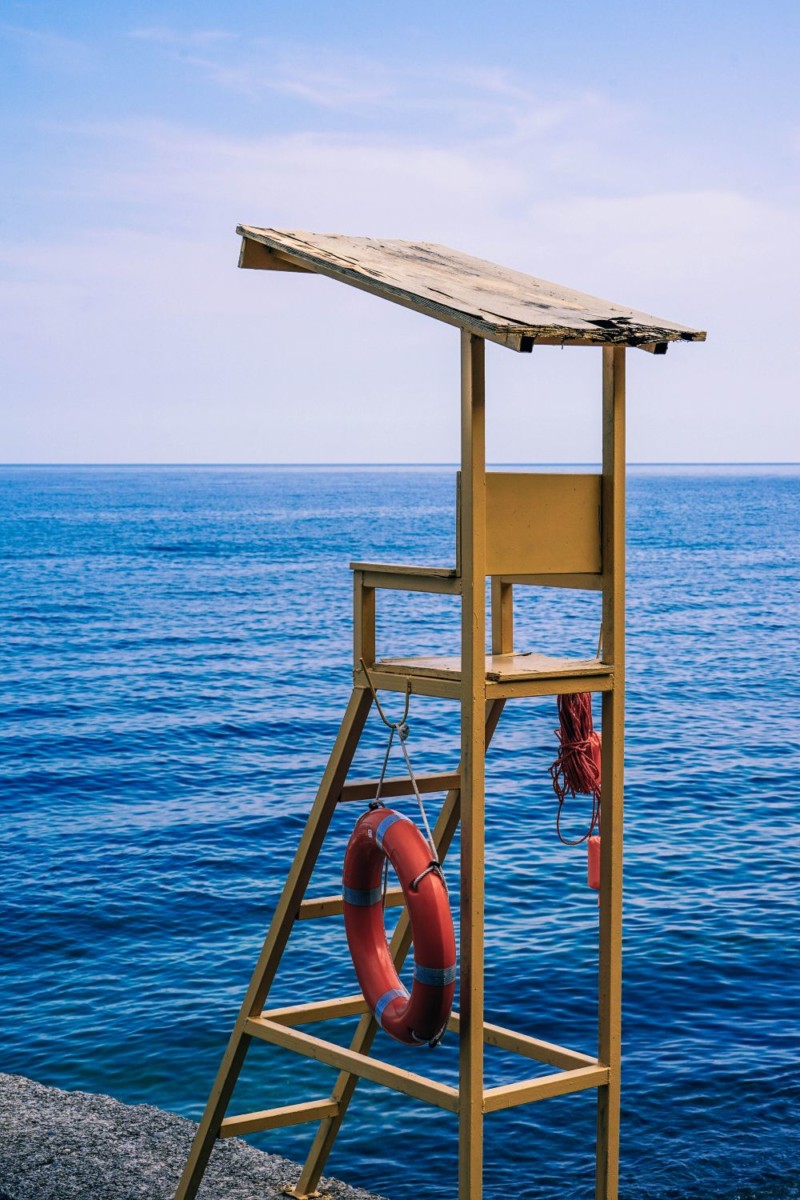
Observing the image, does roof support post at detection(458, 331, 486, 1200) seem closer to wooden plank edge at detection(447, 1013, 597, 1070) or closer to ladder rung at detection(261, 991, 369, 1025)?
wooden plank edge at detection(447, 1013, 597, 1070)

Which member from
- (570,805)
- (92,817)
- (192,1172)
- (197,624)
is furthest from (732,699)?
(192,1172)

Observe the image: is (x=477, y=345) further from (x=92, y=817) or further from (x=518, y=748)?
(x=518, y=748)

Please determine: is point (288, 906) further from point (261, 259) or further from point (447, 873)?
point (447, 873)

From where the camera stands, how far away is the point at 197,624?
5022 centimetres

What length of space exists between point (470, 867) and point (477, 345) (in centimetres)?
218

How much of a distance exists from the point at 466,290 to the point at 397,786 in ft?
7.82

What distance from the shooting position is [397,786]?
24.0 feet

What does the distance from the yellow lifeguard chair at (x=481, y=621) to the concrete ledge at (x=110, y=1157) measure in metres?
1.44

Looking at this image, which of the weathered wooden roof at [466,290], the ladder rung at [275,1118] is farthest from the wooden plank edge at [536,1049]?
the weathered wooden roof at [466,290]

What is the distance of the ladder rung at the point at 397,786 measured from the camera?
7.28 metres

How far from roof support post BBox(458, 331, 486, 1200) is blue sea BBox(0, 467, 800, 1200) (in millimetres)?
3616

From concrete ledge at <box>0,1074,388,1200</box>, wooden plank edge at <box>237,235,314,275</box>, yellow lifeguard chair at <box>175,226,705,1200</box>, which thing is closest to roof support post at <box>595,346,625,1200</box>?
yellow lifeguard chair at <box>175,226,705,1200</box>

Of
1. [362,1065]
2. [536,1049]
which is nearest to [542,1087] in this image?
[536,1049]

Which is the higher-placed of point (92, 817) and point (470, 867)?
point (470, 867)
